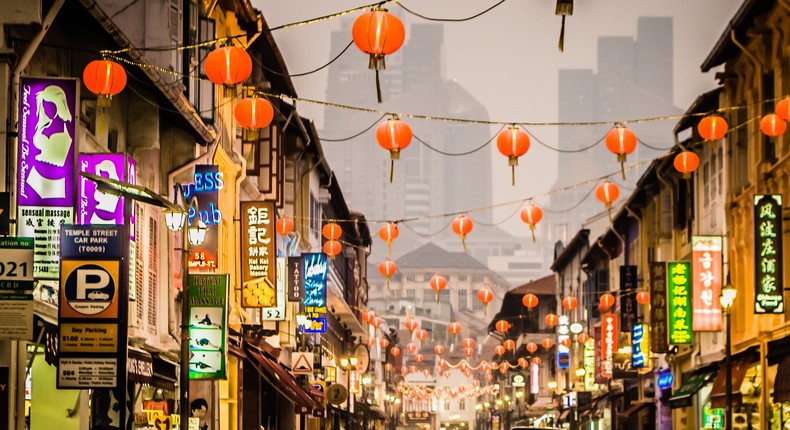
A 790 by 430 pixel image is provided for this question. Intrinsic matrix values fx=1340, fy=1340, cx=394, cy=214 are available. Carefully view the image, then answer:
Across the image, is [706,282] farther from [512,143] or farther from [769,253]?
[512,143]

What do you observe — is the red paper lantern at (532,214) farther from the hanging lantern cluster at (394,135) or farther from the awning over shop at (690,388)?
the hanging lantern cluster at (394,135)

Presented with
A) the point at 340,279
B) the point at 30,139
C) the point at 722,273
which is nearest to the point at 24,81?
the point at 30,139

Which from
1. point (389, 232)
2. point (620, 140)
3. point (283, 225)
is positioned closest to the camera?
point (620, 140)

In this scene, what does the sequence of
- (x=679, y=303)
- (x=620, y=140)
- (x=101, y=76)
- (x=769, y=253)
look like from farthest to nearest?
1. (x=679, y=303)
2. (x=769, y=253)
3. (x=620, y=140)
4. (x=101, y=76)

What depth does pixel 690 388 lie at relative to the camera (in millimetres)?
A: 43344

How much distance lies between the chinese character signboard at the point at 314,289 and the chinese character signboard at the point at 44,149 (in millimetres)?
29011

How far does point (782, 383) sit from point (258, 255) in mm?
13295

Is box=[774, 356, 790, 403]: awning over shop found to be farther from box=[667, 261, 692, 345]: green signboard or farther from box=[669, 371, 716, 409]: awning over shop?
box=[669, 371, 716, 409]: awning over shop

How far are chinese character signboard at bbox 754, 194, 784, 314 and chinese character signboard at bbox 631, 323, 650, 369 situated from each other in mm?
20630

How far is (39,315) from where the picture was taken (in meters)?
17.6

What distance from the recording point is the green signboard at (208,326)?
88.3 ft

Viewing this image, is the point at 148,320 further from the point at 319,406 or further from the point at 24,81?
the point at 319,406

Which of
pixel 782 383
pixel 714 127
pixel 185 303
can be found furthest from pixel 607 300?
pixel 185 303

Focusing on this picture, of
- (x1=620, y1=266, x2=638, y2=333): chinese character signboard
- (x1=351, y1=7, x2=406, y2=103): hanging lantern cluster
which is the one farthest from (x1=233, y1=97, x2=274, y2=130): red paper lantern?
(x1=620, y1=266, x2=638, y2=333): chinese character signboard
